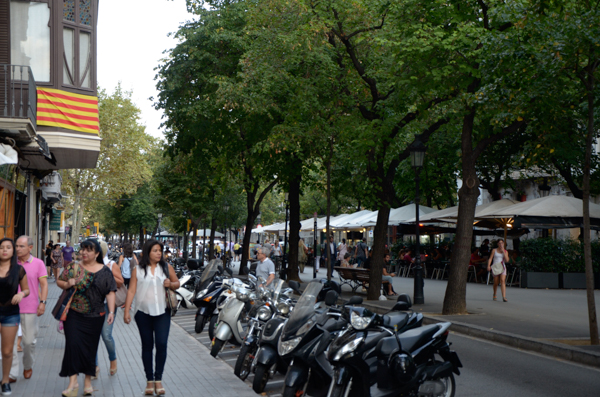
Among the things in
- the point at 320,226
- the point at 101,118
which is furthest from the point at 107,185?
the point at 320,226

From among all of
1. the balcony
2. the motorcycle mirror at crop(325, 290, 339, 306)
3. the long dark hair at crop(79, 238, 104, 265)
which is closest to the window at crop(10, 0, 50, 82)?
the balcony

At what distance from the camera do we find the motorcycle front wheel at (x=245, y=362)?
8.34m

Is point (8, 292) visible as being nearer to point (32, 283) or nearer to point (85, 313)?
point (32, 283)

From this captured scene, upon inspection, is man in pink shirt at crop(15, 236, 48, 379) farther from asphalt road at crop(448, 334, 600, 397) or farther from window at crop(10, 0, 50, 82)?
window at crop(10, 0, 50, 82)

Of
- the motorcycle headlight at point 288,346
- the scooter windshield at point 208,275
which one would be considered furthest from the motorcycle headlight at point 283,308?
the scooter windshield at point 208,275

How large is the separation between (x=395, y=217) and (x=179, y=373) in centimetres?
2461

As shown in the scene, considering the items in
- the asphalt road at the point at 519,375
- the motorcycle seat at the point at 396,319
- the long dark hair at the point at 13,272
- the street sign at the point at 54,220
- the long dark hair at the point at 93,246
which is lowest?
the asphalt road at the point at 519,375

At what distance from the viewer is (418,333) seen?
6.90 meters

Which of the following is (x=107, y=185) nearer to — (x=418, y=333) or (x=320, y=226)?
(x=320, y=226)

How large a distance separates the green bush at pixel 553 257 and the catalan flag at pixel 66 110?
16.0m

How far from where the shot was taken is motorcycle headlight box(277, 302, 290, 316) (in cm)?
794

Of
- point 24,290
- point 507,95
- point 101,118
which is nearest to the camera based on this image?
point 24,290

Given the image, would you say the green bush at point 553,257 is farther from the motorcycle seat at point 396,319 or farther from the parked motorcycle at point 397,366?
the motorcycle seat at point 396,319

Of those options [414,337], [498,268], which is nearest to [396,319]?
[414,337]
